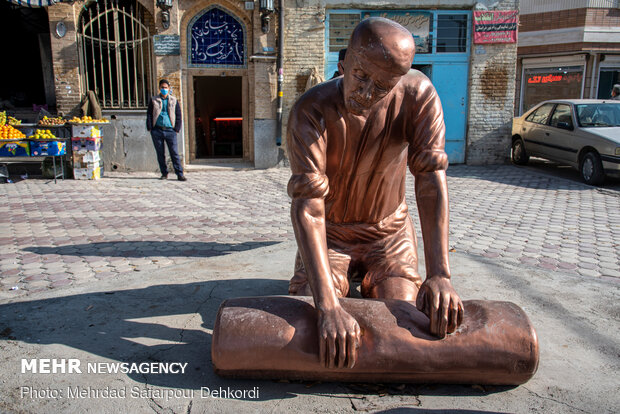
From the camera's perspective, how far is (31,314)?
3.33m

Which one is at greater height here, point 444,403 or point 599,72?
point 599,72

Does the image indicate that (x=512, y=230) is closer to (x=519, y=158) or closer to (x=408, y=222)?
(x=408, y=222)

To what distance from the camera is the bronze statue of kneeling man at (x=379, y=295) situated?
2.32 m

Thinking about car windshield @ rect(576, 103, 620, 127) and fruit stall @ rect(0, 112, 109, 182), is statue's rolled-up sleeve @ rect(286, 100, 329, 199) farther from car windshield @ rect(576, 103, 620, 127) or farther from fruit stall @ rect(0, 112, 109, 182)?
car windshield @ rect(576, 103, 620, 127)


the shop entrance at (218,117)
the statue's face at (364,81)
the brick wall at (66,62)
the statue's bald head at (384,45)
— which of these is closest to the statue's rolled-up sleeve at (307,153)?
the statue's face at (364,81)

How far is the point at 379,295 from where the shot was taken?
114 inches

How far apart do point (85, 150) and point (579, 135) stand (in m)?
9.63

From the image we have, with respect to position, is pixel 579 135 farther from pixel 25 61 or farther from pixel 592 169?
pixel 25 61

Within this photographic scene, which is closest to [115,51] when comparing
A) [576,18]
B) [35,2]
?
[35,2]

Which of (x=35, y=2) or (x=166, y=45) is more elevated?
(x=35, y=2)

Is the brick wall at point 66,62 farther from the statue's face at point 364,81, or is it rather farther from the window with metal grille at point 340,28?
the statue's face at point 364,81

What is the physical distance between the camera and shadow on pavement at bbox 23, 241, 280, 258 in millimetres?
5289

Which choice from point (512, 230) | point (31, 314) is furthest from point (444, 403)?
point (512, 230)

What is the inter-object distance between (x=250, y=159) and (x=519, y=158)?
647 centimetres
